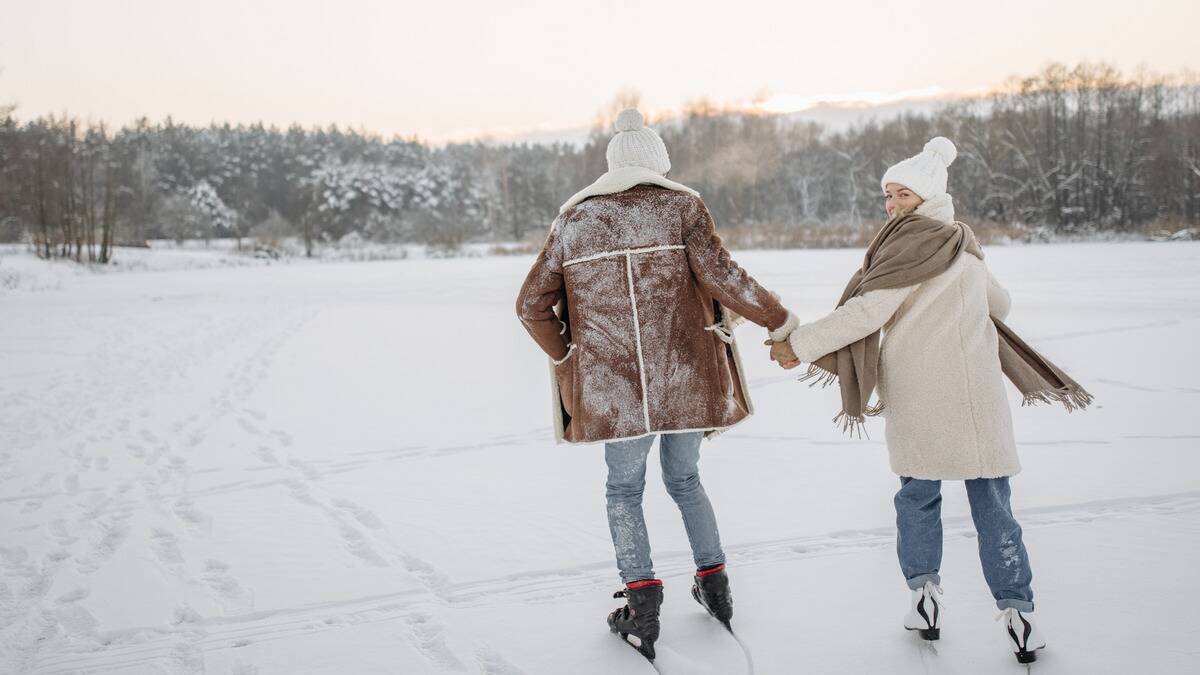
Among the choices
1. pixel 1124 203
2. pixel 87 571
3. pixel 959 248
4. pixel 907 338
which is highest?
pixel 1124 203

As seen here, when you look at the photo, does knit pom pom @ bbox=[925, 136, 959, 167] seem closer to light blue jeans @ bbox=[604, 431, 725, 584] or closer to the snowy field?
light blue jeans @ bbox=[604, 431, 725, 584]

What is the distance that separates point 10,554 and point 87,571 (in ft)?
1.72

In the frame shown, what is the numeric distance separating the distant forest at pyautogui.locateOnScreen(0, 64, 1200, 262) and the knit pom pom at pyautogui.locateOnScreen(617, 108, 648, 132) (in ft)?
91.9

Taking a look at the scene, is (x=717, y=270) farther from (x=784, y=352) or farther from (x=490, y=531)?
(x=490, y=531)

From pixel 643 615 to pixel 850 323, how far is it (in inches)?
46.2

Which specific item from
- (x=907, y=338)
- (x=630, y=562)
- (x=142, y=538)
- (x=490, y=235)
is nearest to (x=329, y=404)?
(x=142, y=538)

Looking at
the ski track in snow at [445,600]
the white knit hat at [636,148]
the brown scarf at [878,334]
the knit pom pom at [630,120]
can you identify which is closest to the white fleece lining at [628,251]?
the white knit hat at [636,148]

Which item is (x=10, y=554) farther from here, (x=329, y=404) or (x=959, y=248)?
(x=959, y=248)

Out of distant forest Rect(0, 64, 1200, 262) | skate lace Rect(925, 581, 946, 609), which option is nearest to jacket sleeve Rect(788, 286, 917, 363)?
skate lace Rect(925, 581, 946, 609)

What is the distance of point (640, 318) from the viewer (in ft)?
9.04

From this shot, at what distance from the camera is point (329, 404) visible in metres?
7.48

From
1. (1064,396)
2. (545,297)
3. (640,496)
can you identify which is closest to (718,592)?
(640,496)

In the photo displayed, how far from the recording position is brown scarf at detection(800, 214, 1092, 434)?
2.62 m

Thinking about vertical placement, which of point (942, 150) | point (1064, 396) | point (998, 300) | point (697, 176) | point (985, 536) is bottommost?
point (985, 536)
